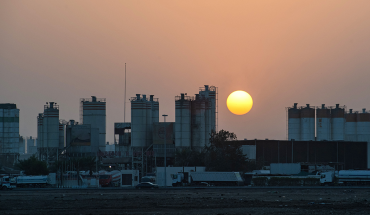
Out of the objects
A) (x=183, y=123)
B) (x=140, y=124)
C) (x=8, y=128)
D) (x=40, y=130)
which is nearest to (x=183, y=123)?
(x=183, y=123)

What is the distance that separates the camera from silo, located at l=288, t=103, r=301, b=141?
489 ft

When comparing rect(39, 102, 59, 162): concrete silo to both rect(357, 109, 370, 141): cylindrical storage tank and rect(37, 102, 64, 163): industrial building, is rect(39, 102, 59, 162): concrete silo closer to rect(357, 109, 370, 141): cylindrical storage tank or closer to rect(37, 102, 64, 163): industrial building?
rect(37, 102, 64, 163): industrial building

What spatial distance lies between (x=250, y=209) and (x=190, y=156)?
6358cm

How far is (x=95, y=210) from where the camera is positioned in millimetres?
36250

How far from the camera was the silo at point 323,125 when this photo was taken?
14802cm

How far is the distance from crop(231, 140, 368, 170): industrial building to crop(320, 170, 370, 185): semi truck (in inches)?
1847

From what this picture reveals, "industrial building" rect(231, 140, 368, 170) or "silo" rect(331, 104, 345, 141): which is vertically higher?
"silo" rect(331, 104, 345, 141)

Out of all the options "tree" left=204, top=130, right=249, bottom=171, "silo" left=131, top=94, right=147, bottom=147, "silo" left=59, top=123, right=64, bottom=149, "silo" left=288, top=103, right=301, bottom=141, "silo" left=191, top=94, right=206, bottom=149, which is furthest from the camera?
"silo" left=288, top=103, right=301, bottom=141

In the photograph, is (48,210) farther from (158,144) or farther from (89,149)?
(89,149)

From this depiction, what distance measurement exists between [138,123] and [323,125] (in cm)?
6378

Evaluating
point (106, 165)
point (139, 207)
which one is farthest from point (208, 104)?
point (139, 207)

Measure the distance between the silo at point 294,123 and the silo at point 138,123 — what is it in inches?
2224

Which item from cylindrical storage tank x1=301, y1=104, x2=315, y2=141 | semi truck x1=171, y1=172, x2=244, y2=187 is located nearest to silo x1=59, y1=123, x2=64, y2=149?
semi truck x1=171, y1=172, x2=244, y2=187

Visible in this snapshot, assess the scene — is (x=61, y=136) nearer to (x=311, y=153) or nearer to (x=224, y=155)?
(x=224, y=155)
